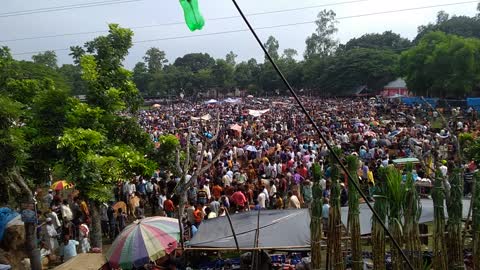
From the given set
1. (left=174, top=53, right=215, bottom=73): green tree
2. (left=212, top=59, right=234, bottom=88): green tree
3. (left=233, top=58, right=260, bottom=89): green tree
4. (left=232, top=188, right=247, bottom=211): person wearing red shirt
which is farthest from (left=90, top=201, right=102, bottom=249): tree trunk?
(left=174, top=53, right=215, bottom=73): green tree

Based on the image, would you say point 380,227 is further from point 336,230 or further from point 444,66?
point 444,66

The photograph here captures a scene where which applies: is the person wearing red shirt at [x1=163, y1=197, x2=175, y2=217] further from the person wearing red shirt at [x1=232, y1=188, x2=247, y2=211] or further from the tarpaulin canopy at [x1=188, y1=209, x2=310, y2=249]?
the tarpaulin canopy at [x1=188, y1=209, x2=310, y2=249]

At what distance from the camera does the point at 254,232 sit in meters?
6.98

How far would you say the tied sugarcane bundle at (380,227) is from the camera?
484cm

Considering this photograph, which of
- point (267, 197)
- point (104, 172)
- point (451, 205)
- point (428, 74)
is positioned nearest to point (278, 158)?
point (267, 197)

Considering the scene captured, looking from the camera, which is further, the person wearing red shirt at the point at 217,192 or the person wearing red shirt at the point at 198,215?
the person wearing red shirt at the point at 217,192

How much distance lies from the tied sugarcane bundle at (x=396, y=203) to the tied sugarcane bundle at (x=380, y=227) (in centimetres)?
5

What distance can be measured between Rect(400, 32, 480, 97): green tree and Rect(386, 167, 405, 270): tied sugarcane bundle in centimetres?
2756

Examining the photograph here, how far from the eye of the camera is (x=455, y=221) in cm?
476

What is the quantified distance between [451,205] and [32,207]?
6.31 meters

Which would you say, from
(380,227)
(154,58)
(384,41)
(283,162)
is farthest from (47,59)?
(380,227)

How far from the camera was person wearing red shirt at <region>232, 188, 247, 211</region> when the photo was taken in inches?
416

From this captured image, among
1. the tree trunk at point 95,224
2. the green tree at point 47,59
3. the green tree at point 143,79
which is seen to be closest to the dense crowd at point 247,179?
the tree trunk at point 95,224

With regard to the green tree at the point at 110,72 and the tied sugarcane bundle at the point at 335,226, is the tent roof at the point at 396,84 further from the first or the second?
the tied sugarcane bundle at the point at 335,226
